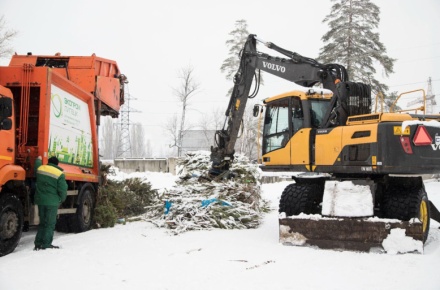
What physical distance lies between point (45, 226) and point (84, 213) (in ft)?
8.40

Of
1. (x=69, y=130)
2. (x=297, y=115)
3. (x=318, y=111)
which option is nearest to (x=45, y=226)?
(x=69, y=130)

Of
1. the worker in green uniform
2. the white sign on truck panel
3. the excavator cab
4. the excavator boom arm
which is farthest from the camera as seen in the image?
the excavator boom arm

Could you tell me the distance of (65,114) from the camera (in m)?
9.12

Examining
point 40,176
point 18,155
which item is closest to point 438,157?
point 40,176

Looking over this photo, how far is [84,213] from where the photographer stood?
10062mm

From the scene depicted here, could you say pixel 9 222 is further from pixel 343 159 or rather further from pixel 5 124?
pixel 343 159

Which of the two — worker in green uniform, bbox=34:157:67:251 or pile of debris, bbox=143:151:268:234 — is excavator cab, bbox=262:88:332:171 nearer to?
pile of debris, bbox=143:151:268:234

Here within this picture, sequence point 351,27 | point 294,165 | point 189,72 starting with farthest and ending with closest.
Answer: point 189,72, point 351,27, point 294,165

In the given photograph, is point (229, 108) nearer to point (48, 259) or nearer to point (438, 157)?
point (438, 157)

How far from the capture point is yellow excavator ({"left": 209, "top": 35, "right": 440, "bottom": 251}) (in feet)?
24.2

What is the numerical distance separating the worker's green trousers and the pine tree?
67.5 feet

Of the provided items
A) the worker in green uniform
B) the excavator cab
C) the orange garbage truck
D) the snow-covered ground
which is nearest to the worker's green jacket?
the worker in green uniform

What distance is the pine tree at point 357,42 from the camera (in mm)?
24656

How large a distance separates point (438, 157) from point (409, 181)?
2.73 ft
